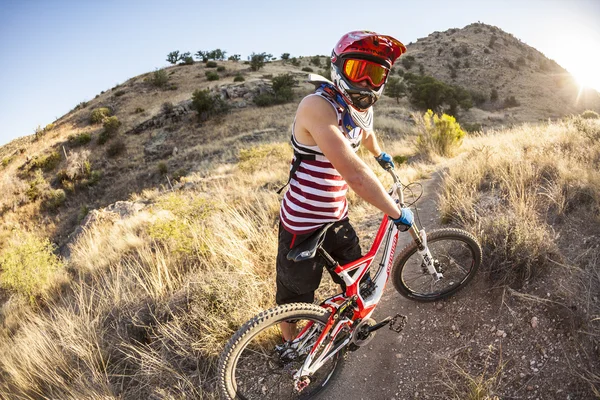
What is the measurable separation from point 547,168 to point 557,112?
3802cm

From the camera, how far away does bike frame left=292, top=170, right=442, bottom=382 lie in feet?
7.30

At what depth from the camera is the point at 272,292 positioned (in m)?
3.48

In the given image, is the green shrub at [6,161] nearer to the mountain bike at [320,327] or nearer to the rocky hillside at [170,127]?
the rocky hillside at [170,127]

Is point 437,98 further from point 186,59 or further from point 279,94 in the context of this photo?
point 186,59

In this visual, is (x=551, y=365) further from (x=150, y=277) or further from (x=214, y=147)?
(x=214, y=147)

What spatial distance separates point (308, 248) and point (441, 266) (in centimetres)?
201

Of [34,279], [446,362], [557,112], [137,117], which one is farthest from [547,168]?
[557,112]

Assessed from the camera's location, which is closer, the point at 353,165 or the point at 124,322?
the point at 353,165

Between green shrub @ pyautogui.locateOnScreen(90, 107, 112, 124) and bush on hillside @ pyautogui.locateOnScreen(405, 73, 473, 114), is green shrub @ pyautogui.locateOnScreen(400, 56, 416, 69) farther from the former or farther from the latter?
green shrub @ pyautogui.locateOnScreen(90, 107, 112, 124)

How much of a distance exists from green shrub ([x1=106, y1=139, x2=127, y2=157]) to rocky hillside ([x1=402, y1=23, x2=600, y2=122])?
3647 cm

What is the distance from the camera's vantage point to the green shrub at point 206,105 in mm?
29672

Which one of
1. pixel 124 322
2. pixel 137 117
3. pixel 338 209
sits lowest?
pixel 124 322

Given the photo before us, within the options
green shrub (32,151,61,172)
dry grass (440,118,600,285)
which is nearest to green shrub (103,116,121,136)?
green shrub (32,151,61,172)

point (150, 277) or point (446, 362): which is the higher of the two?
point (150, 277)
